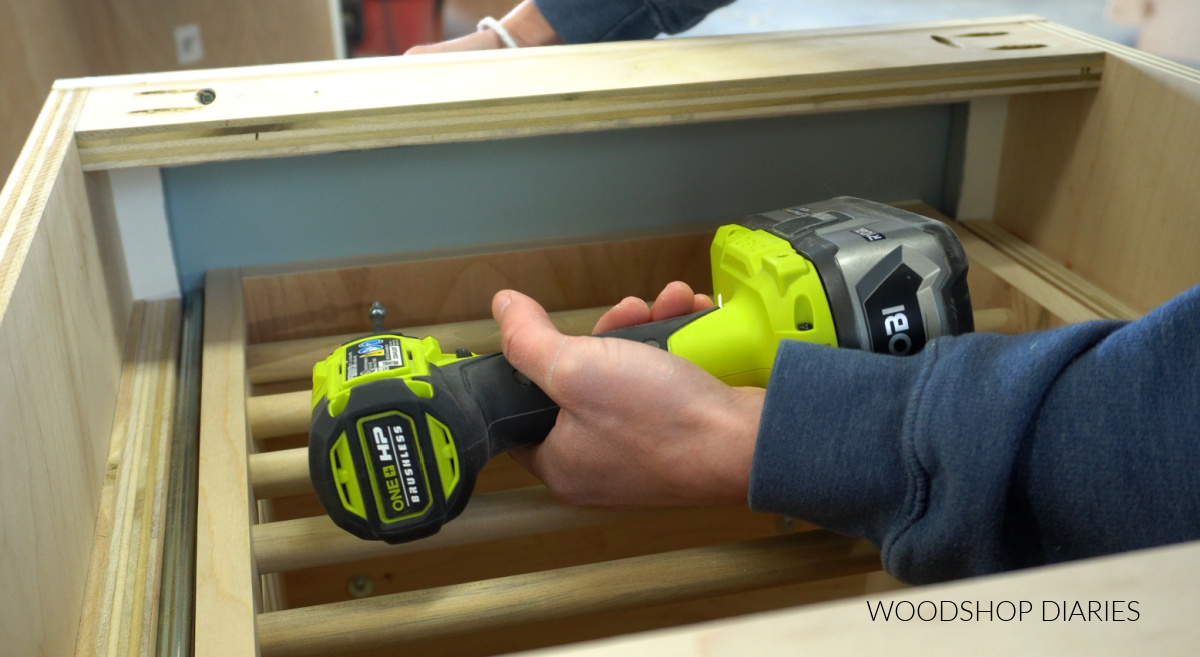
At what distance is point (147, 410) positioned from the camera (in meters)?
0.76

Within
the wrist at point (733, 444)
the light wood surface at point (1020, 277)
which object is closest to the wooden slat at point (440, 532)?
the wrist at point (733, 444)

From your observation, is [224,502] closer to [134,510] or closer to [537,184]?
[134,510]

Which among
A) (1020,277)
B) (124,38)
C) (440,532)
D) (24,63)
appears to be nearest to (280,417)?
(440,532)

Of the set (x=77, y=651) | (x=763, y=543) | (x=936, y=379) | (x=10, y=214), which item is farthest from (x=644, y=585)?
(x=10, y=214)

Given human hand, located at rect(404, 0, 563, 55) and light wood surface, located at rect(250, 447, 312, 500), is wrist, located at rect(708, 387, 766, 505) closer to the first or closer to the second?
light wood surface, located at rect(250, 447, 312, 500)

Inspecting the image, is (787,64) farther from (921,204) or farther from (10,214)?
(10,214)

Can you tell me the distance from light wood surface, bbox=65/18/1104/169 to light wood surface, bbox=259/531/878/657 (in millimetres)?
433

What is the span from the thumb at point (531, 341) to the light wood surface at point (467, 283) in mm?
316

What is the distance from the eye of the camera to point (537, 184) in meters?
1.03

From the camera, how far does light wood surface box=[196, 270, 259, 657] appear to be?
0.56 meters

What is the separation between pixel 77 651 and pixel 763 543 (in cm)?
47

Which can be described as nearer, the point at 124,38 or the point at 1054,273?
the point at 1054,273

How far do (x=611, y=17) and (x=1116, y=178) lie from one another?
0.62 metres

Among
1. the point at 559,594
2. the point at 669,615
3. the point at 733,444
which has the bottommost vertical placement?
the point at 669,615
